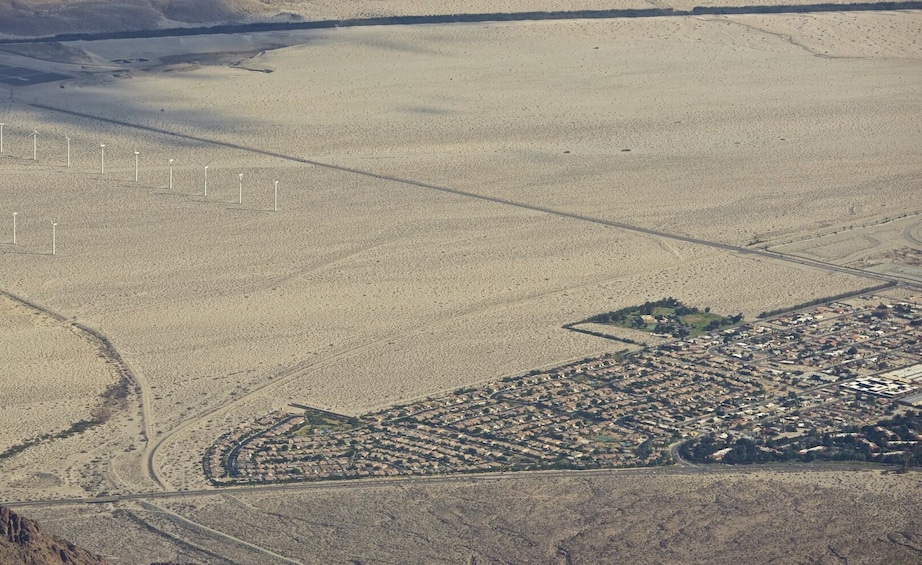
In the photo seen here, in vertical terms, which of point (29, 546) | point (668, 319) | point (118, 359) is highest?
point (29, 546)

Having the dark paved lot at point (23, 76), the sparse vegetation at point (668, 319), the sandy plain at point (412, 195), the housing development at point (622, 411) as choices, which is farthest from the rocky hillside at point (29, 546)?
the dark paved lot at point (23, 76)

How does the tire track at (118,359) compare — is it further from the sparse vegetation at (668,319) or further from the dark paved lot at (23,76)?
the dark paved lot at (23,76)

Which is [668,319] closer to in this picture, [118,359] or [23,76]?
[118,359]

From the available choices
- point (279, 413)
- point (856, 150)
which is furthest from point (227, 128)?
point (279, 413)

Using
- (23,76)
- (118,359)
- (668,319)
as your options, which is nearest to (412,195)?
(668,319)

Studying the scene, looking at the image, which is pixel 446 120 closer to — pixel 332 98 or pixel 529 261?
pixel 332 98

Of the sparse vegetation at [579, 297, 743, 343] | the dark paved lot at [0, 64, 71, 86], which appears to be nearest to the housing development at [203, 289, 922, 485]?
the sparse vegetation at [579, 297, 743, 343]
